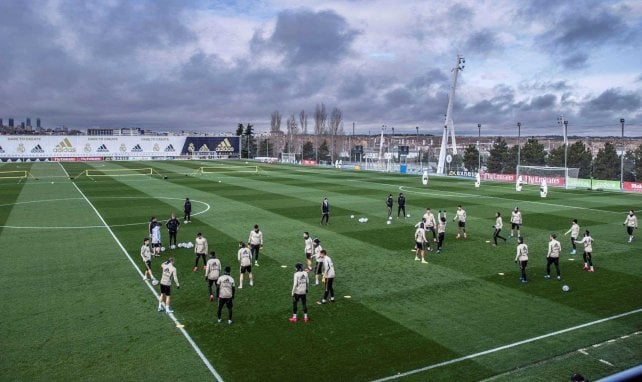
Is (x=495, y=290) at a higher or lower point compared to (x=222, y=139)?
lower

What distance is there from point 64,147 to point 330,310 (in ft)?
402

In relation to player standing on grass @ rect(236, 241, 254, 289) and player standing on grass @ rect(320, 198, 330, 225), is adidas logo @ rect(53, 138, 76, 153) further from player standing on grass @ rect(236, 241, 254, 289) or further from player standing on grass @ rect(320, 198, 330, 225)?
player standing on grass @ rect(236, 241, 254, 289)

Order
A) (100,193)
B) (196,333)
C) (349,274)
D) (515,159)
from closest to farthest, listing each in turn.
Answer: (196,333)
(349,274)
(100,193)
(515,159)

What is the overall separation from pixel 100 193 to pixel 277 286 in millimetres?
35833

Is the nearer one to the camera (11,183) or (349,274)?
(349,274)

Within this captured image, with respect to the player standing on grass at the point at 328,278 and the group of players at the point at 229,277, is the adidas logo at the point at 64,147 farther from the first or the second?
the player standing on grass at the point at 328,278

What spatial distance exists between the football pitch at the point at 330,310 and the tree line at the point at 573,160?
51.6 metres

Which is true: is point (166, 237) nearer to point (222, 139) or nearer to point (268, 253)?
point (268, 253)

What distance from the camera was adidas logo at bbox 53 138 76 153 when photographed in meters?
120

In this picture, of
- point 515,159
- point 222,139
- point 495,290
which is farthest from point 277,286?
point 222,139

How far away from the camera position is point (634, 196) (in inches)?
1932

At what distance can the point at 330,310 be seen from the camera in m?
15.3

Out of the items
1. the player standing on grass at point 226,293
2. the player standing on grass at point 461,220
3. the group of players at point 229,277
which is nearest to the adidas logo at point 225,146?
the player standing on grass at point 461,220

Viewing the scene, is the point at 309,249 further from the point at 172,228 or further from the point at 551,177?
the point at 551,177
